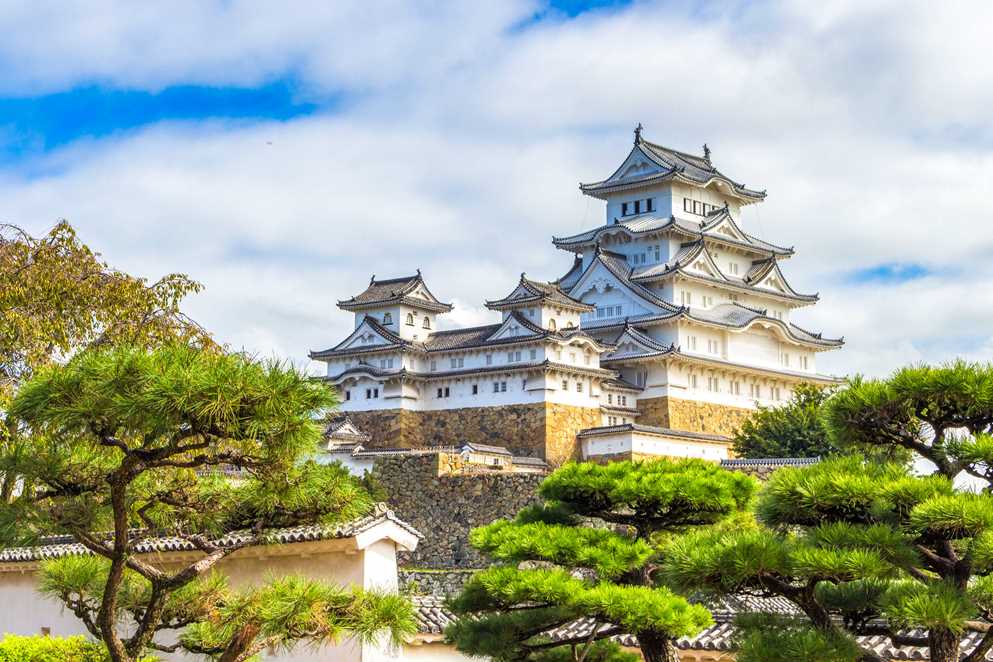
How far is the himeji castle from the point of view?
4566 centimetres

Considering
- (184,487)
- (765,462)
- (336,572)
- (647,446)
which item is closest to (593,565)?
(336,572)

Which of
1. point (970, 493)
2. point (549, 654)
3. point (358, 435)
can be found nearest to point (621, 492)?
point (549, 654)

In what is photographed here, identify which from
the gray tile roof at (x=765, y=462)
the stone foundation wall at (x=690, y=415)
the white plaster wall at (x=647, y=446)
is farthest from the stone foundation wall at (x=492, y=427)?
the gray tile roof at (x=765, y=462)

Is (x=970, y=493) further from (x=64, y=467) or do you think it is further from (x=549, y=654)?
(x=64, y=467)

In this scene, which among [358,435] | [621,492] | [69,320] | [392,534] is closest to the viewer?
[621,492]

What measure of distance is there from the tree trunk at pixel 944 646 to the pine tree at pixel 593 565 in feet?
7.67

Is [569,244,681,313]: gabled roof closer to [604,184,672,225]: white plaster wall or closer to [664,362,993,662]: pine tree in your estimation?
[604,184,672,225]: white plaster wall

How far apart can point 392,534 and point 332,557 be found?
78cm

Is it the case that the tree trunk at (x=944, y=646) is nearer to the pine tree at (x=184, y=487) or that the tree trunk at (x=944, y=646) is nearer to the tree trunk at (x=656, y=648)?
the tree trunk at (x=656, y=648)

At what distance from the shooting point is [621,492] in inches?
588

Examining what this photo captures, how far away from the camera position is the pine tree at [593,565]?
13453 millimetres

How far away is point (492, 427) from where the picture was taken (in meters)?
46.3

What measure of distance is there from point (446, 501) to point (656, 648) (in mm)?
22880

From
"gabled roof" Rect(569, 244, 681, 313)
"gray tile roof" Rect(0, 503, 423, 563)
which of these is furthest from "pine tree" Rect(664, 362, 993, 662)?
"gabled roof" Rect(569, 244, 681, 313)
